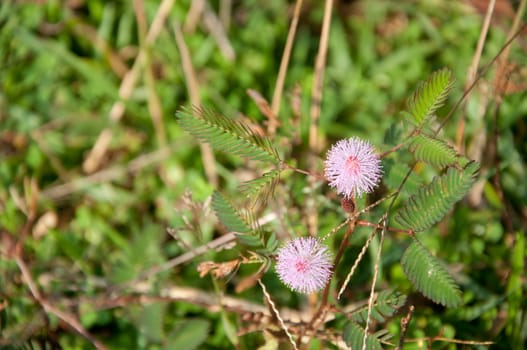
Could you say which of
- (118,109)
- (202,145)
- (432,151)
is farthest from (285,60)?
(118,109)

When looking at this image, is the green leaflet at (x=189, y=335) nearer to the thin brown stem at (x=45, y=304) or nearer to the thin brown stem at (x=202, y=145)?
the thin brown stem at (x=45, y=304)

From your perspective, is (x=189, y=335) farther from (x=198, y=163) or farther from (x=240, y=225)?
(x=198, y=163)

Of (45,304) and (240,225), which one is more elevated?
(240,225)

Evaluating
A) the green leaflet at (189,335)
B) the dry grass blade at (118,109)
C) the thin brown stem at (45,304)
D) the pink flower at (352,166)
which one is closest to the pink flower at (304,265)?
the pink flower at (352,166)

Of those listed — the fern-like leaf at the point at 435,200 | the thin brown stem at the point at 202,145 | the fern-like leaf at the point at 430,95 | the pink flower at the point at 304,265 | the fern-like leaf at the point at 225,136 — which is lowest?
the thin brown stem at the point at 202,145

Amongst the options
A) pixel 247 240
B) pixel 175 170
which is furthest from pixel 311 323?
pixel 175 170

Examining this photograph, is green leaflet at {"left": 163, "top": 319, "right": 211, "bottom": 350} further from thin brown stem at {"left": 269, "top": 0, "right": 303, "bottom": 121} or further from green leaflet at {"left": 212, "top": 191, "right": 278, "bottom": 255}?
thin brown stem at {"left": 269, "top": 0, "right": 303, "bottom": 121}
